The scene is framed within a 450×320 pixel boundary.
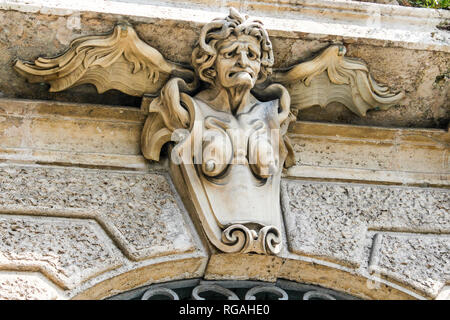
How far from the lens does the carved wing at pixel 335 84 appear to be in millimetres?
3342

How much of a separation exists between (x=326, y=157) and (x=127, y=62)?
3.15 feet

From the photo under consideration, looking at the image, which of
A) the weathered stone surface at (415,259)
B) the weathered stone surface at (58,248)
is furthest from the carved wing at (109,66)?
the weathered stone surface at (415,259)

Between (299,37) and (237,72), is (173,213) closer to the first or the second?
(237,72)

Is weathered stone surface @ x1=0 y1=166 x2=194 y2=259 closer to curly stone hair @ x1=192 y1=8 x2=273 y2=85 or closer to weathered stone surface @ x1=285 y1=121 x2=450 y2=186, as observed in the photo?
curly stone hair @ x1=192 y1=8 x2=273 y2=85

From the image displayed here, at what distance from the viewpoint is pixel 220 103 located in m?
3.25

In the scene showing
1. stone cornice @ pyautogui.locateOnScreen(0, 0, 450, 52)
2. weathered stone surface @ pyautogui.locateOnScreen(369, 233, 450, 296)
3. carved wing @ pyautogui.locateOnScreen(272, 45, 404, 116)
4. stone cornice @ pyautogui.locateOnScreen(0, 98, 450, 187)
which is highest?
stone cornice @ pyautogui.locateOnScreen(0, 0, 450, 52)

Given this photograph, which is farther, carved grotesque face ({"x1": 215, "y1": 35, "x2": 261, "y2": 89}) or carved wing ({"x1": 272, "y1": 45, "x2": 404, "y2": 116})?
carved wing ({"x1": 272, "y1": 45, "x2": 404, "y2": 116})

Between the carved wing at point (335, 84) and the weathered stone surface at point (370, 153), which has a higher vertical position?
the carved wing at point (335, 84)

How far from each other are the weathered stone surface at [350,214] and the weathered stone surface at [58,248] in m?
0.75

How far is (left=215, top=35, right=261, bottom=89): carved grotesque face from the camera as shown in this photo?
10.3 feet

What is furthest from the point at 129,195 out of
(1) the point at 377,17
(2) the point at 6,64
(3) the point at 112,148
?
(1) the point at 377,17

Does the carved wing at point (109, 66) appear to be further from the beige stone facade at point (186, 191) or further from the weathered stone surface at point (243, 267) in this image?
the weathered stone surface at point (243, 267)

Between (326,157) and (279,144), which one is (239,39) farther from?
(326,157)

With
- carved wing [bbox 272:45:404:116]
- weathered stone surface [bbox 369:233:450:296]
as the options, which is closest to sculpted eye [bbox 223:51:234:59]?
carved wing [bbox 272:45:404:116]
